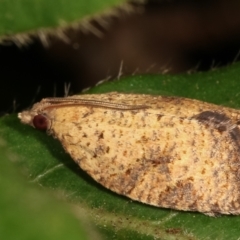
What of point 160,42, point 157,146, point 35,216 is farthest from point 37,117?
point 160,42

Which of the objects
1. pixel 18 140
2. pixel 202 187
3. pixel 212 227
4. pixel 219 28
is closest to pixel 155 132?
pixel 202 187

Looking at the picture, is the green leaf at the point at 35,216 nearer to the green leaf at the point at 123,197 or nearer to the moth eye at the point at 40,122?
the green leaf at the point at 123,197

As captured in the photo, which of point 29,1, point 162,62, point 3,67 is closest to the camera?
point 29,1

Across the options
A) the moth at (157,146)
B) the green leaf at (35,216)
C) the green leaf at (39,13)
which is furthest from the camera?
the green leaf at (39,13)

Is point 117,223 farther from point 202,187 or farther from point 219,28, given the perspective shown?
point 219,28

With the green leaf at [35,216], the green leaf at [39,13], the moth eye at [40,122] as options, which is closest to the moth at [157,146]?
the moth eye at [40,122]

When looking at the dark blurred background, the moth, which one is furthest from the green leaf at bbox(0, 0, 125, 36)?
the dark blurred background
